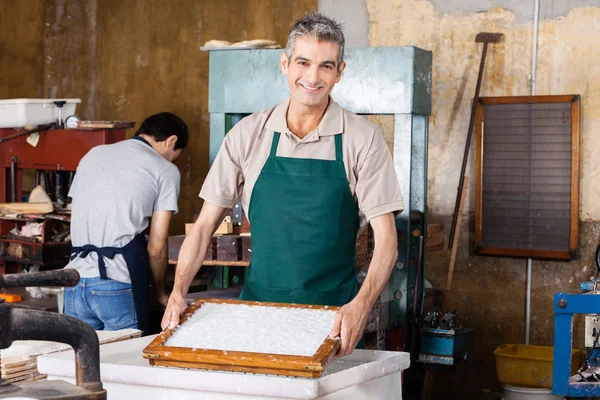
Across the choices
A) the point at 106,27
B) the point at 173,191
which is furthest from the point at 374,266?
the point at 106,27

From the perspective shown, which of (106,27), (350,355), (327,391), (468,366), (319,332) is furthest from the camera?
(106,27)

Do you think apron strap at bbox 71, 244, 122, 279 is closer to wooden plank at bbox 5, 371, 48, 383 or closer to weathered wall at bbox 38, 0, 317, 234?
wooden plank at bbox 5, 371, 48, 383

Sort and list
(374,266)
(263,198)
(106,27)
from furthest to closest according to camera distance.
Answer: (106,27) → (263,198) → (374,266)

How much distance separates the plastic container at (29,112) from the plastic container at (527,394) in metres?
3.29

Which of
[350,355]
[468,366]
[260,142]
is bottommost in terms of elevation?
[468,366]

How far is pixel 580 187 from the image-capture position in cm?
561

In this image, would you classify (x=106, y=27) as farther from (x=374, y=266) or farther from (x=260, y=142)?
(x=374, y=266)

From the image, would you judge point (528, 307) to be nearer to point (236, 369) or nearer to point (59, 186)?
point (59, 186)

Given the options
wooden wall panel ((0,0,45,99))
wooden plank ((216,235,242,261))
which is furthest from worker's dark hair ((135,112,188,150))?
wooden wall panel ((0,0,45,99))

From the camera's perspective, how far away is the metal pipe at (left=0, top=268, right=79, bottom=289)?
141cm

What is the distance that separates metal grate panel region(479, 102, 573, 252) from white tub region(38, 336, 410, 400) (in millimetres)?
3632

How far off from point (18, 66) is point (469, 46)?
411 centimetres

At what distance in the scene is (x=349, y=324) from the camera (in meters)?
2.23

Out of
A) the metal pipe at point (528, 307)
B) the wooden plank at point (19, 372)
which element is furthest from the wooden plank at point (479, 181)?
the wooden plank at point (19, 372)
